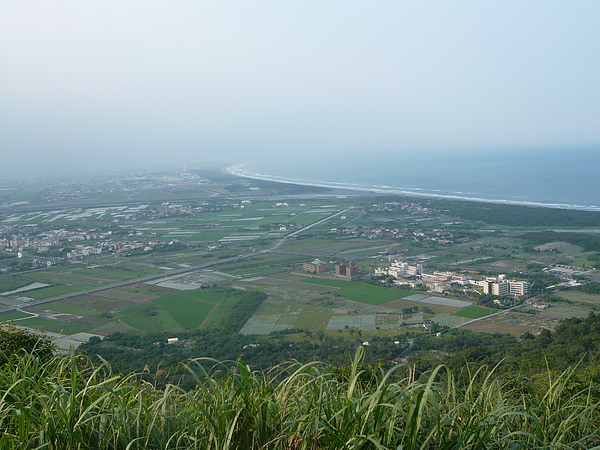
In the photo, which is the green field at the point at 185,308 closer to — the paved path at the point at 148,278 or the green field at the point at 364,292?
the paved path at the point at 148,278

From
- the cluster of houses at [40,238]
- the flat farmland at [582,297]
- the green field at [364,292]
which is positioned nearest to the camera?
the flat farmland at [582,297]

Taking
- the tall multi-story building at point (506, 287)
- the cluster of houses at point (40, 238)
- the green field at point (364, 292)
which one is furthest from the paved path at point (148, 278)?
the tall multi-story building at point (506, 287)

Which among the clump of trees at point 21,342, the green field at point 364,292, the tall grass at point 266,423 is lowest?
the green field at point 364,292

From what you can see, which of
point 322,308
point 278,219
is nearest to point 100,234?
point 278,219

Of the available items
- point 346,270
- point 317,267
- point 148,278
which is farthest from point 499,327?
point 148,278

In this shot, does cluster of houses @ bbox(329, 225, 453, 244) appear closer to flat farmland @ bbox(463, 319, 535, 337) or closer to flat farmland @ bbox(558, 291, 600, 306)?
flat farmland @ bbox(558, 291, 600, 306)

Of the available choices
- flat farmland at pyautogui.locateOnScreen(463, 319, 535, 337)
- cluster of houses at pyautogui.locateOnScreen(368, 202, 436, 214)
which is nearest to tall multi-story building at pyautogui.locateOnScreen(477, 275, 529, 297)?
flat farmland at pyautogui.locateOnScreen(463, 319, 535, 337)

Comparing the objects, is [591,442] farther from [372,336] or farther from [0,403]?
[372,336]

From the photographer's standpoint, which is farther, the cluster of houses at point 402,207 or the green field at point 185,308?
the cluster of houses at point 402,207

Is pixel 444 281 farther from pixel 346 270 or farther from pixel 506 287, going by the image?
pixel 346 270
